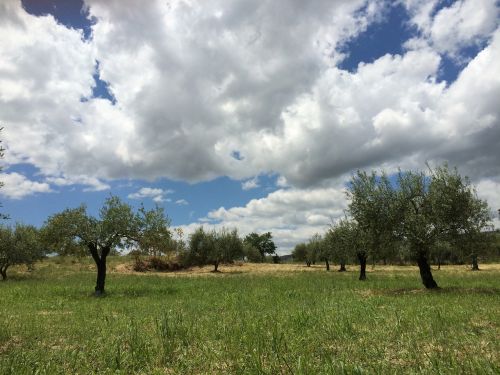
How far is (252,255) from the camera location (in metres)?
110

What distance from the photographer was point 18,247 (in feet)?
162

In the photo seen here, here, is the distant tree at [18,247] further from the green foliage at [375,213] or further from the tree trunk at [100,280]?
the green foliage at [375,213]

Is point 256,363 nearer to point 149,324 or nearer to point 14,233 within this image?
point 149,324

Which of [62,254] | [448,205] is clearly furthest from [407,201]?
[62,254]

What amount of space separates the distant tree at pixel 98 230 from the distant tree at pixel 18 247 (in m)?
22.0

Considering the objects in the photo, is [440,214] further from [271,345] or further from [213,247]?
[213,247]

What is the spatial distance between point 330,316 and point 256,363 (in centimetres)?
674

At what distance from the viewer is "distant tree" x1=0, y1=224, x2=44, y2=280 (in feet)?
160

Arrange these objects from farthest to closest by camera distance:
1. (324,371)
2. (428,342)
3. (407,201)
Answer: (407,201), (428,342), (324,371)

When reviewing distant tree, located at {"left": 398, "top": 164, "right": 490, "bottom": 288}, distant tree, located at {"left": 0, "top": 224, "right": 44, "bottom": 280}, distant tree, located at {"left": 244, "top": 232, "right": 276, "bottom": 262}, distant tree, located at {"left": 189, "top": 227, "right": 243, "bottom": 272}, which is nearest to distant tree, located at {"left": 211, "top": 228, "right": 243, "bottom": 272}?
distant tree, located at {"left": 189, "top": 227, "right": 243, "bottom": 272}

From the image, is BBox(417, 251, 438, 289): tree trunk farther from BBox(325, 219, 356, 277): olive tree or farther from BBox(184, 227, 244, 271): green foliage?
BBox(184, 227, 244, 271): green foliage

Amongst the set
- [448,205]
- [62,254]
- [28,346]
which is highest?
[448,205]

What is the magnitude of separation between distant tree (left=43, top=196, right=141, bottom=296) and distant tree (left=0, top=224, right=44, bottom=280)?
22.0 metres

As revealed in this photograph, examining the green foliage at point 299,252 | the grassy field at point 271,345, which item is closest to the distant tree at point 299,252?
the green foliage at point 299,252
